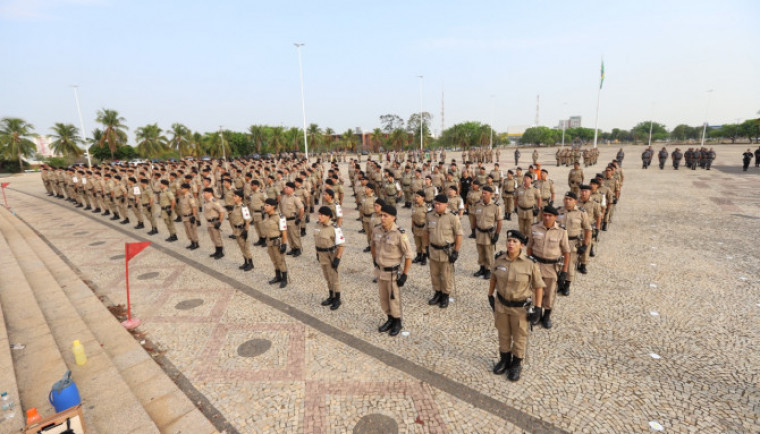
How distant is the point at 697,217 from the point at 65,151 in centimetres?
6868

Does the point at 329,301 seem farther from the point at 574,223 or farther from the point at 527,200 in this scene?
the point at 527,200

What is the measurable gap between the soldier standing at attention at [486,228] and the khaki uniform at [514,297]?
312cm

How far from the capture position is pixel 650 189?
19.8 meters

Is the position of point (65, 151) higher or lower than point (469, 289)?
higher

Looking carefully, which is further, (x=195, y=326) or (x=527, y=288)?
(x=195, y=326)

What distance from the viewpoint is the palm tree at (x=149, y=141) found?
5884 centimetres

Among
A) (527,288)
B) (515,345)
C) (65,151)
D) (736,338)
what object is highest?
(65,151)

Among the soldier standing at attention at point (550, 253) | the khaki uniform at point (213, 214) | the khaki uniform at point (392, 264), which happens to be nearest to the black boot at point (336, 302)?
the khaki uniform at point (392, 264)

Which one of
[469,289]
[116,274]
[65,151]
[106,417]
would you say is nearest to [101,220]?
[116,274]

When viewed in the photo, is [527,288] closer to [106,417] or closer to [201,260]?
[106,417]

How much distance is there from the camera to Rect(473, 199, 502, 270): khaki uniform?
786 cm

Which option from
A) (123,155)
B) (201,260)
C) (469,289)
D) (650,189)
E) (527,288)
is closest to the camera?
(527,288)

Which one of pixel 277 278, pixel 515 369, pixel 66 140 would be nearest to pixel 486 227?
pixel 515 369

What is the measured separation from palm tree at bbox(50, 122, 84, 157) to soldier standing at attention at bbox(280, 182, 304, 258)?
5801 centimetres
